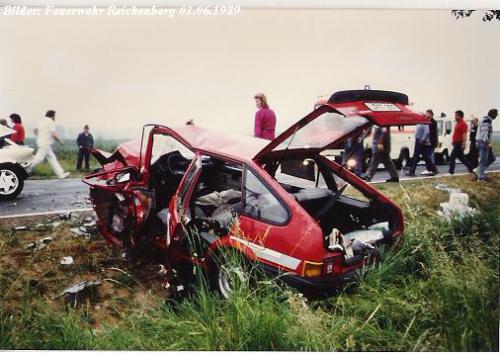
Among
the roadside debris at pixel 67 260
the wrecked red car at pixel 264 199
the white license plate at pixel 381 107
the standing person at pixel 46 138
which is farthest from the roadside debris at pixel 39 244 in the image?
the white license plate at pixel 381 107

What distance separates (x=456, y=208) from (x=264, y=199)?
2484 millimetres

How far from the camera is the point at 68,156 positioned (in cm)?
565

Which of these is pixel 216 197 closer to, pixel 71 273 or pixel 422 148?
pixel 71 273

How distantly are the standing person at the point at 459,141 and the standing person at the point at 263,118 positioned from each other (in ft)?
7.42

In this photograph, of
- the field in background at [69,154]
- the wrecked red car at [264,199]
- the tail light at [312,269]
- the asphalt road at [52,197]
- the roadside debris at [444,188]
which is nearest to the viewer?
the tail light at [312,269]

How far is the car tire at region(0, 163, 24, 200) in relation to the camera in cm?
566

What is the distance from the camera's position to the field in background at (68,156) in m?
4.73

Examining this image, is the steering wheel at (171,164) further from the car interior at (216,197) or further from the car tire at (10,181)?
the car tire at (10,181)

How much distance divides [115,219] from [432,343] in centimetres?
312

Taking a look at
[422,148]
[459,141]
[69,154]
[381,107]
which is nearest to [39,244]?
[69,154]

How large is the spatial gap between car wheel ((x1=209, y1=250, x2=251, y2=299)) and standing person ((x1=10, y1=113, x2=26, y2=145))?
3.07 meters

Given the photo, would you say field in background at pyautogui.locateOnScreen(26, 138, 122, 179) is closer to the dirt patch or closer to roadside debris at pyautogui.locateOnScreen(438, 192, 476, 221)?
the dirt patch

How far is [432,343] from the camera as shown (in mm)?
2795

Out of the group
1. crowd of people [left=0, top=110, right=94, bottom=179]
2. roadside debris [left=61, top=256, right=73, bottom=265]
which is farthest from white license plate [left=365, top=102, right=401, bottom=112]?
roadside debris [left=61, top=256, right=73, bottom=265]
